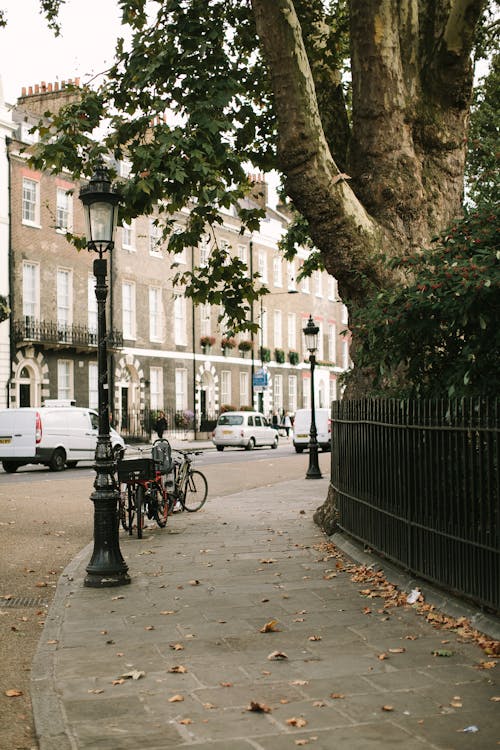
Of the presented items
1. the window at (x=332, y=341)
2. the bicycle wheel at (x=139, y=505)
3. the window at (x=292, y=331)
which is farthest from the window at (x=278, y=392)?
the bicycle wheel at (x=139, y=505)

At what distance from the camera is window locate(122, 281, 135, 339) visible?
44.0 m

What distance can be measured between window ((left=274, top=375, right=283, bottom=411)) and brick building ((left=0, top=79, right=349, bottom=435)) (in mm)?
70

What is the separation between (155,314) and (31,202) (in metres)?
10.2

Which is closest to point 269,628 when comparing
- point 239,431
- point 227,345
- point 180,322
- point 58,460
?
point 58,460

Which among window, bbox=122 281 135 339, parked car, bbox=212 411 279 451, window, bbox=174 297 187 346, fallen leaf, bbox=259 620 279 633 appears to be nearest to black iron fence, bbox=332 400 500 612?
fallen leaf, bbox=259 620 279 633

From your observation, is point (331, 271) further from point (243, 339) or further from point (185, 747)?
point (243, 339)

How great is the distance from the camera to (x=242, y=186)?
15320 millimetres

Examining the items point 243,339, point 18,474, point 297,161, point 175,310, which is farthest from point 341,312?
point 297,161

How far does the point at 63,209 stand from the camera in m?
40.2

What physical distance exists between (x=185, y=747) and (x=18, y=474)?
2176 centimetres

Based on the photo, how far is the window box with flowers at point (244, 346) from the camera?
53688 millimetres

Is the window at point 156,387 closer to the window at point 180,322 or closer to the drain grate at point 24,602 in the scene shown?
the window at point 180,322

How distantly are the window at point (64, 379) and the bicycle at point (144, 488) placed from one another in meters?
26.1

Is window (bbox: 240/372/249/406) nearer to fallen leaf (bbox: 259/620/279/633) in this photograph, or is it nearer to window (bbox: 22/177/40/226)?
window (bbox: 22/177/40/226)
